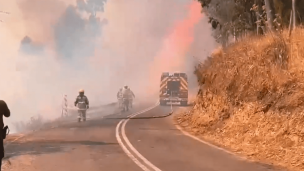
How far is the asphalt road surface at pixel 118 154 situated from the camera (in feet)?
31.1

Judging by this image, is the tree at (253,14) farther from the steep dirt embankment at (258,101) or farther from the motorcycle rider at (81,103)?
the motorcycle rider at (81,103)

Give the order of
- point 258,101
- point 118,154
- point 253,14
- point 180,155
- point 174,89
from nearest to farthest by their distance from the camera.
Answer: point 180,155, point 118,154, point 258,101, point 253,14, point 174,89

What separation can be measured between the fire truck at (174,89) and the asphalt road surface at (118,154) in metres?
19.6

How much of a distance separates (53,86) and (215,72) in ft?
191

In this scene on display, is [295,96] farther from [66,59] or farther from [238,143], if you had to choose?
[66,59]

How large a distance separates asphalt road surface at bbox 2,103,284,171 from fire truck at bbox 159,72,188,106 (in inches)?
772

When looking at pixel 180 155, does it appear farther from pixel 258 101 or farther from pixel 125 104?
pixel 125 104

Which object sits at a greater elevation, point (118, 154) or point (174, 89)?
point (174, 89)

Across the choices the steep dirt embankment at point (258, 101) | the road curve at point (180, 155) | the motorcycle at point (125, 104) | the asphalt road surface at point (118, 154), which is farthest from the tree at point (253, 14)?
the motorcycle at point (125, 104)

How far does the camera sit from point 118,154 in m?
11.3

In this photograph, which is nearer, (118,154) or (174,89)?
(118,154)

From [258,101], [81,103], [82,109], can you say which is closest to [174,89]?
[82,109]

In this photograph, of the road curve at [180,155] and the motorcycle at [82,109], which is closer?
the road curve at [180,155]

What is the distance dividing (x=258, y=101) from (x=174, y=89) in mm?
22754
